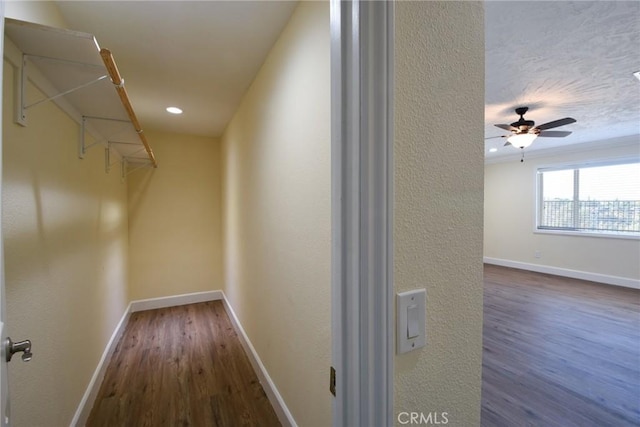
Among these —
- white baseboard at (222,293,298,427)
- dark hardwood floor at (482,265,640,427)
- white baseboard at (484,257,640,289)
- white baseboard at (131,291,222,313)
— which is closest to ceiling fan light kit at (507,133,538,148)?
dark hardwood floor at (482,265,640,427)

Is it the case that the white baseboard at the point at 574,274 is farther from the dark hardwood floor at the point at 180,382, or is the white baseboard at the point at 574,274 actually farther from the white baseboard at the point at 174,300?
the white baseboard at the point at 174,300

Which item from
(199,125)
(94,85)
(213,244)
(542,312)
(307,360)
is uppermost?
(199,125)

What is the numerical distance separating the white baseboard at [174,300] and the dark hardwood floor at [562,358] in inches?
137

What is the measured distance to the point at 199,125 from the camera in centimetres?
332

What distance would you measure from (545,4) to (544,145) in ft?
14.0

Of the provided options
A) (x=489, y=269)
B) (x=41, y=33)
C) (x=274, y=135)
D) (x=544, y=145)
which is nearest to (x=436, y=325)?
(x=274, y=135)

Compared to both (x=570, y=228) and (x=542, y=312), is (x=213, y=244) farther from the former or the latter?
(x=570, y=228)

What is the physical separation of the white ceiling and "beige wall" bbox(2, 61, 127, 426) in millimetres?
641

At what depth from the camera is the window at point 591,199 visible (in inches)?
167

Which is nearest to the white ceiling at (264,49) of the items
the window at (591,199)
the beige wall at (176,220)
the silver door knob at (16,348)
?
the beige wall at (176,220)

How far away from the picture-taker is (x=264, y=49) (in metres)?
1.77

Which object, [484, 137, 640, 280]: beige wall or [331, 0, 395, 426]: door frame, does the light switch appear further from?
[484, 137, 640, 280]: beige wall

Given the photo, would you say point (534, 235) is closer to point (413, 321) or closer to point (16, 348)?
point (413, 321)

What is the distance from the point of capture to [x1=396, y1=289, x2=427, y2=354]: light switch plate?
1.83 feet
